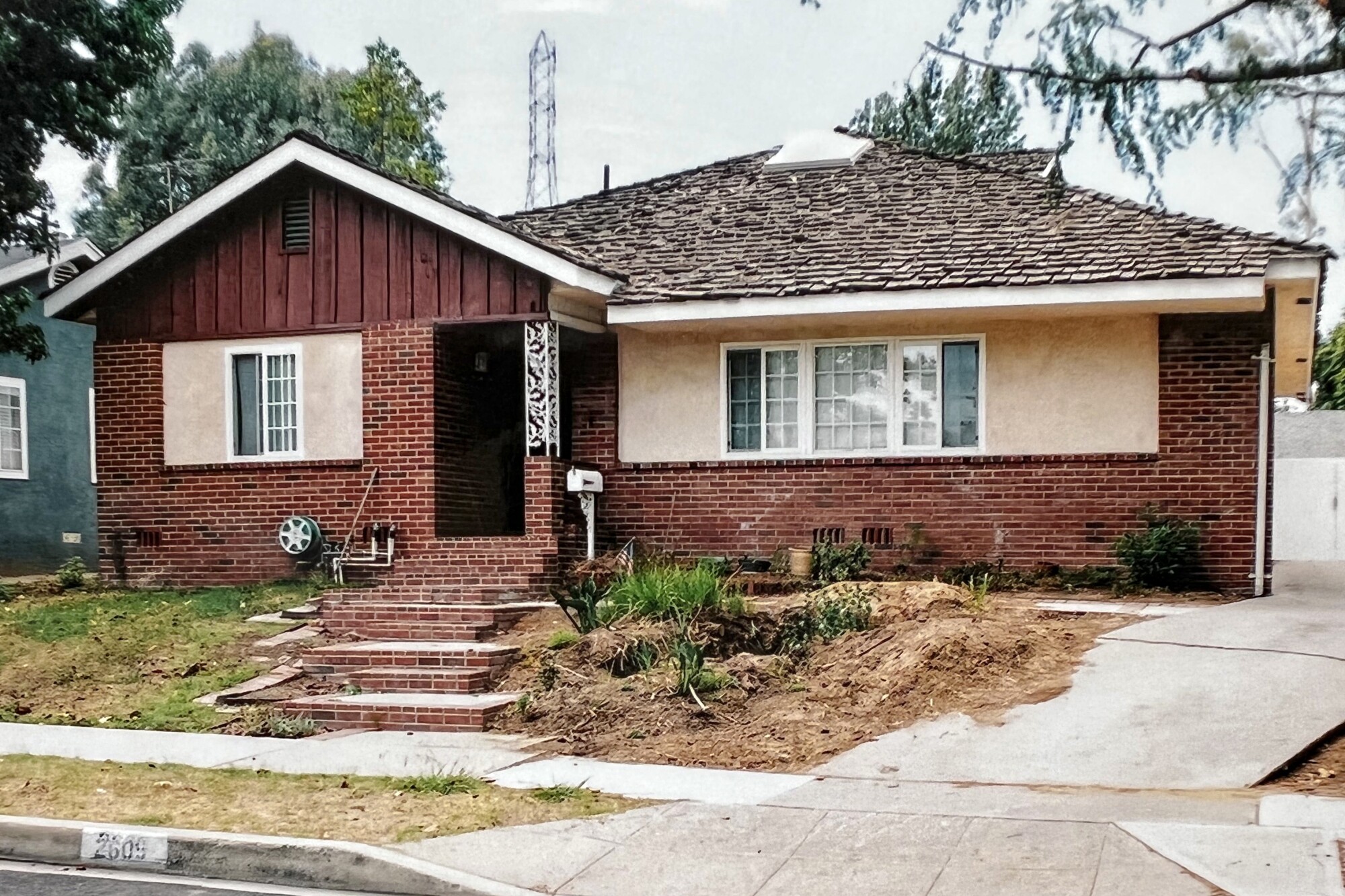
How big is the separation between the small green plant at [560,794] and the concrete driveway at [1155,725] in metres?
1.51

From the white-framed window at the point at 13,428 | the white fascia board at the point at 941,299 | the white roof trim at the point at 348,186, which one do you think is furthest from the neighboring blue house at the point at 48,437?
the white fascia board at the point at 941,299

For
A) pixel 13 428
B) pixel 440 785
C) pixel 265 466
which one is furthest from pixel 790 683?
pixel 13 428

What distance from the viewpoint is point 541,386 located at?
15125 millimetres

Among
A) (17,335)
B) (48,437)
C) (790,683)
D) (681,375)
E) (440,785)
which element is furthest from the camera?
(48,437)

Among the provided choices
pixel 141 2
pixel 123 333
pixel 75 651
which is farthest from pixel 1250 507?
pixel 141 2

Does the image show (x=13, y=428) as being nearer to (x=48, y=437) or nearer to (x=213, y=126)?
(x=48, y=437)

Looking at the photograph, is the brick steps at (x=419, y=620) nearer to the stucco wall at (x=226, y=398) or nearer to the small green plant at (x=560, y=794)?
the stucco wall at (x=226, y=398)

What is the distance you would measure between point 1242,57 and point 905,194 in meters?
10.5

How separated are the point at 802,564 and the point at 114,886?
9.34m

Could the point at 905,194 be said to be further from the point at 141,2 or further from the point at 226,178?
the point at 141,2

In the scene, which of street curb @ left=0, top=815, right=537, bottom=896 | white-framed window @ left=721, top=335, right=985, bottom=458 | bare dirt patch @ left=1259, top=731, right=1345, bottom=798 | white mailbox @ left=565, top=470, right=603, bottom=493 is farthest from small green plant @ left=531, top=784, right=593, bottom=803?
white-framed window @ left=721, top=335, right=985, bottom=458

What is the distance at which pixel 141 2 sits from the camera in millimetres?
18375

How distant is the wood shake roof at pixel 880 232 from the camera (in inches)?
562

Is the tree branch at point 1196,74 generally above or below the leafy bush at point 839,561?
above
